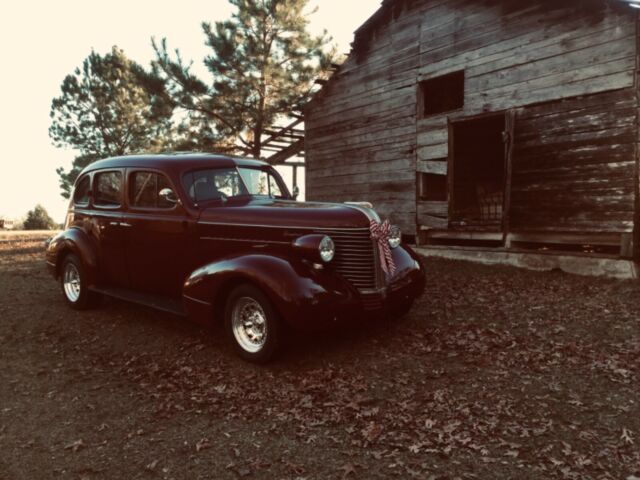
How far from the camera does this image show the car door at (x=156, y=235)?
5629 mm

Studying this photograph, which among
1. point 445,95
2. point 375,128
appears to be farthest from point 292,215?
point 445,95

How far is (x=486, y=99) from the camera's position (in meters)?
10.1

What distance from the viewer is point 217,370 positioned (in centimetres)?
496

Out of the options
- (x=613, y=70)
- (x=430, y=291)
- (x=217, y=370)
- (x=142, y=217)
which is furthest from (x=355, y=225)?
(x=613, y=70)

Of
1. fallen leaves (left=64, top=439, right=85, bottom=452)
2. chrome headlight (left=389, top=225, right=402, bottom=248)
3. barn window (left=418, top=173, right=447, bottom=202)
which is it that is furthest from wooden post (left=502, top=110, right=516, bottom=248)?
fallen leaves (left=64, top=439, right=85, bottom=452)

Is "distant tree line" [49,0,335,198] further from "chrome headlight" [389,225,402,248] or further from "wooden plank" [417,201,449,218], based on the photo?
"chrome headlight" [389,225,402,248]

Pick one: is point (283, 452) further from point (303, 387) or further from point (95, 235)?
point (95, 235)

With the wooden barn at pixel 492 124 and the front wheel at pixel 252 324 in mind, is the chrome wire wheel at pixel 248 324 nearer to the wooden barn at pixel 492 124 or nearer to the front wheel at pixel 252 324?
the front wheel at pixel 252 324

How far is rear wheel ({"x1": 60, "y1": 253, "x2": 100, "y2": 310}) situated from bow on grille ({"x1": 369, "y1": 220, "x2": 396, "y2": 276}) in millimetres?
4364

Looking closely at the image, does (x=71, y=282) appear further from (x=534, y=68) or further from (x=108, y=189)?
(x=534, y=68)

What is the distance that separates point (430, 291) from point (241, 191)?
370cm

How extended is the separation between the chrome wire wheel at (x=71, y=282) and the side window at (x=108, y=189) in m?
1.19

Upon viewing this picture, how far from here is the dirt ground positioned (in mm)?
3379

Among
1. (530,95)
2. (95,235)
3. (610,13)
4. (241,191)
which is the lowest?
(95,235)
